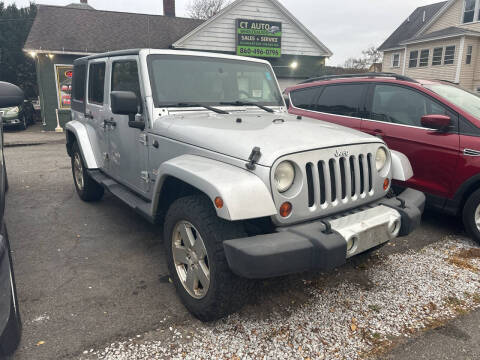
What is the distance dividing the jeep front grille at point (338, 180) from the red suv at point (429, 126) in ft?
6.08

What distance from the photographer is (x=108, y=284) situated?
3.17 metres

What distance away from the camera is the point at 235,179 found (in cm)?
221

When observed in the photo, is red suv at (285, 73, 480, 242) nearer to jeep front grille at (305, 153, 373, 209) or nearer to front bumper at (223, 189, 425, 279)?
jeep front grille at (305, 153, 373, 209)

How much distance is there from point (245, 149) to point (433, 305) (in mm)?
2005

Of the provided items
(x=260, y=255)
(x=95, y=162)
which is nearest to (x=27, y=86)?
(x=95, y=162)

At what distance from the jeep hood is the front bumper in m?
0.48

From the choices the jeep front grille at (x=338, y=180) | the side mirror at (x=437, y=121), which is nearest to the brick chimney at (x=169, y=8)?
the side mirror at (x=437, y=121)

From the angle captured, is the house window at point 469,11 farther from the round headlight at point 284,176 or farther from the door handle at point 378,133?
the round headlight at point 284,176

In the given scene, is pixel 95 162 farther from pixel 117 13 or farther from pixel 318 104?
pixel 117 13

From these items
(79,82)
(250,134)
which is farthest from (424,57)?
(250,134)

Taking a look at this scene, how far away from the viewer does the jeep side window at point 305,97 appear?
232 inches

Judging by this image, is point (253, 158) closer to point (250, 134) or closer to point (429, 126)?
point (250, 134)

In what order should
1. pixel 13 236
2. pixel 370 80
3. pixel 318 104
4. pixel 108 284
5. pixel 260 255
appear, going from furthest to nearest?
pixel 318 104 < pixel 370 80 < pixel 13 236 < pixel 108 284 < pixel 260 255

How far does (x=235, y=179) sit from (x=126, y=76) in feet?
6.96
